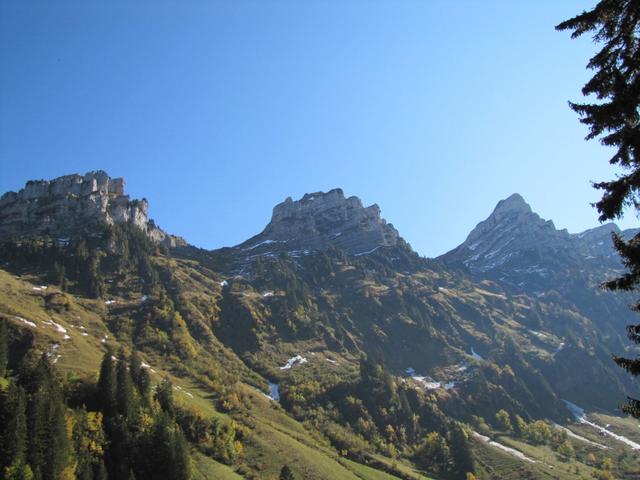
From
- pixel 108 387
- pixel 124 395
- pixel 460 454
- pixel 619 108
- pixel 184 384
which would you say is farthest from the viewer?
pixel 460 454

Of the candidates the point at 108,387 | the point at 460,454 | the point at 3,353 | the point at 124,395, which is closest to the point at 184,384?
the point at 124,395

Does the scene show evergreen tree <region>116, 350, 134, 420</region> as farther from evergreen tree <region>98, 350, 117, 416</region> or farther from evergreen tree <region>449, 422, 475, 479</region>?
evergreen tree <region>449, 422, 475, 479</region>

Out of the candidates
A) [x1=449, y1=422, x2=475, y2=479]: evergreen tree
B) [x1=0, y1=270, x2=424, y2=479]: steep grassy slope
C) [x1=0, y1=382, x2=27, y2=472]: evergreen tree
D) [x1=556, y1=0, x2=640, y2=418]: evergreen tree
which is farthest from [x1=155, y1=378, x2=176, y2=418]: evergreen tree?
[x1=556, y1=0, x2=640, y2=418]: evergreen tree

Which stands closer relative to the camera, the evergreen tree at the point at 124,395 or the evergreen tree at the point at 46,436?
the evergreen tree at the point at 46,436

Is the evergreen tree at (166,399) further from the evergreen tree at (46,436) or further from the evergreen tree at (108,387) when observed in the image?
the evergreen tree at (46,436)

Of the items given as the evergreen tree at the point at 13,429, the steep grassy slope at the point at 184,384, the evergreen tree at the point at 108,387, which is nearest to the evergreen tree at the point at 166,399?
the steep grassy slope at the point at 184,384

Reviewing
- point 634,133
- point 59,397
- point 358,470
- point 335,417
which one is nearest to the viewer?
point 634,133

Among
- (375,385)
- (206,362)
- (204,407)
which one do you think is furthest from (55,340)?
(375,385)

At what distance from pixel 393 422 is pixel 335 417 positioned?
26072mm

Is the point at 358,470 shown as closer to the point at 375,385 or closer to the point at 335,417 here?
the point at 335,417

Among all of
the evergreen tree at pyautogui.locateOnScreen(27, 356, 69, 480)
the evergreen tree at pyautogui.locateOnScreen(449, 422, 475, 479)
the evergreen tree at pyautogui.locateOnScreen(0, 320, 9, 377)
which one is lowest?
the evergreen tree at pyautogui.locateOnScreen(449, 422, 475, 479)

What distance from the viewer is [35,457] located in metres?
85.6

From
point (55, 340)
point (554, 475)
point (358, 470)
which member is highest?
point (55, 340)

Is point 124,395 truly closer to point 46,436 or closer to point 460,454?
point 46,436
